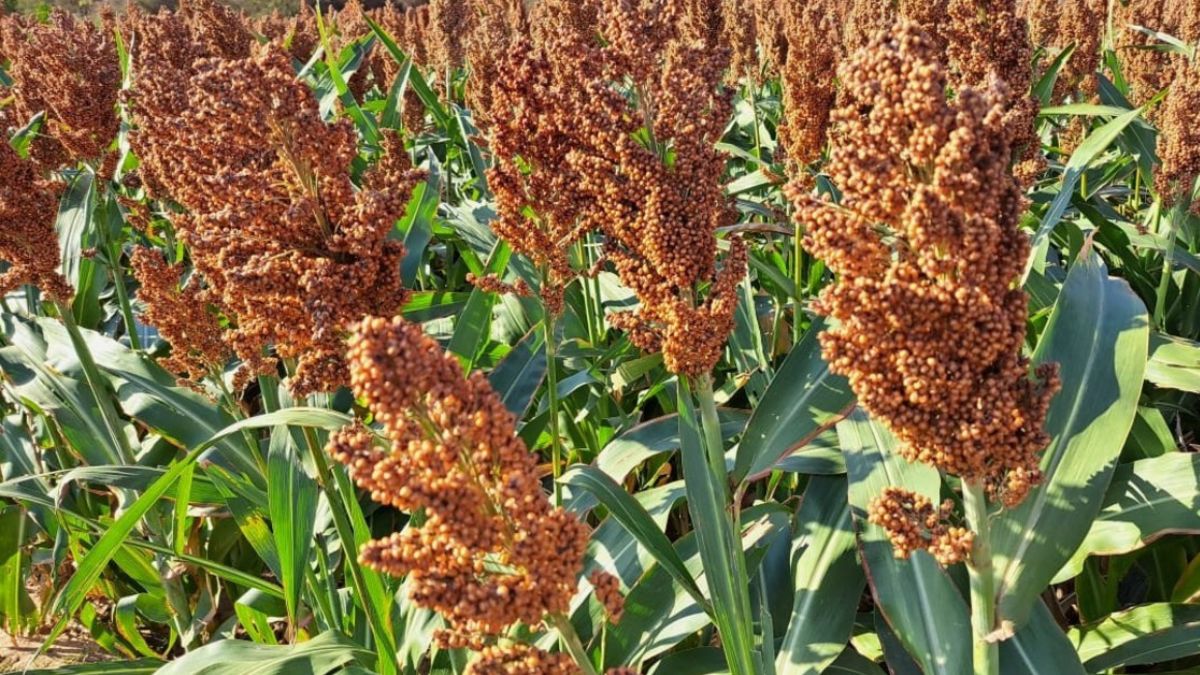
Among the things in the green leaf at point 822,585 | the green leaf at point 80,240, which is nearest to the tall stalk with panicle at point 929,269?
the green leaf at point 822,585

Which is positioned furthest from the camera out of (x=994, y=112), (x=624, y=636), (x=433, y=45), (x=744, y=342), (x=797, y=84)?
(x=433, y=45)

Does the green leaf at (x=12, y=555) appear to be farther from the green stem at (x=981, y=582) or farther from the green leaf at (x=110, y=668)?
the green stem at (x=981, y=582)

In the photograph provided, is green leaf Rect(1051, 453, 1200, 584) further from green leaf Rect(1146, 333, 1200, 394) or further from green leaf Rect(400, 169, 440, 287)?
green leaf Rect(400, 169, 440, 287)

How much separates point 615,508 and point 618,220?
763 mm

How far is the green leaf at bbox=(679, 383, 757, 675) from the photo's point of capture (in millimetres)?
1877

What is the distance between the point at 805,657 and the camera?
7.16 feet

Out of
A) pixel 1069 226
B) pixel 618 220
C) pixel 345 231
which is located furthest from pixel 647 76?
pixel 1069 226

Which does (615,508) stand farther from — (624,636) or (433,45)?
(433,45)

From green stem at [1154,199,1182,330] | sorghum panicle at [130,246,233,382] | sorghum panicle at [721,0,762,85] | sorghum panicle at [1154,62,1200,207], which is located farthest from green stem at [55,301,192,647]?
sorghum panicle at [721,0,762,85]

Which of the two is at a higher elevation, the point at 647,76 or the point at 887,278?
the point at 647,76

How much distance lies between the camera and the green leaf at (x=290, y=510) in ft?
8.07

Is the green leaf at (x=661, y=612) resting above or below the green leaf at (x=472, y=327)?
below

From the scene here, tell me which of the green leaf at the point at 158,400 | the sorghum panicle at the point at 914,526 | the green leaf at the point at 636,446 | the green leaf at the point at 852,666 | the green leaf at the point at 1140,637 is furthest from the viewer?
the green leaf at the point at 158,400

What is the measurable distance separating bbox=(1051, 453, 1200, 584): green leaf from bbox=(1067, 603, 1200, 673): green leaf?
0.20 m
